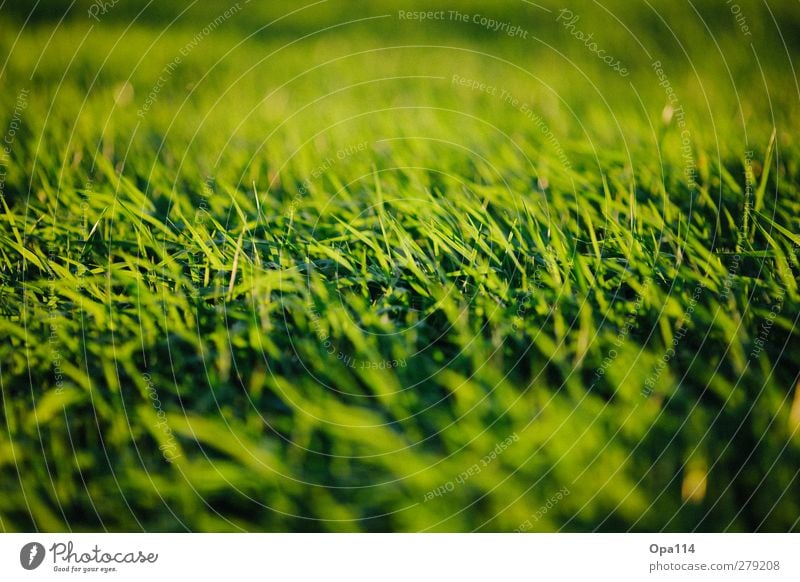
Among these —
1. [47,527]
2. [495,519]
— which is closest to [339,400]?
[495,519]

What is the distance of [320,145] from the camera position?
0.78 metres

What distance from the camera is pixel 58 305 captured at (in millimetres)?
691

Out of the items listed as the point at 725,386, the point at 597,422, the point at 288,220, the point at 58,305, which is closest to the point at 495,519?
the point at 597,422

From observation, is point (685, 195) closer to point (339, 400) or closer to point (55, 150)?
point (339, 400)

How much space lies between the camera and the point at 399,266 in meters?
0.71

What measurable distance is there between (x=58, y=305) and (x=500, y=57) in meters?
0.55

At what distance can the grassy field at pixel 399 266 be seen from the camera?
625 mm

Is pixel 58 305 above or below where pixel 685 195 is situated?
below

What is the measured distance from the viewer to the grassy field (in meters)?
0.63

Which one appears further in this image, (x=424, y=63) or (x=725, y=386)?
(x=424, y=63)

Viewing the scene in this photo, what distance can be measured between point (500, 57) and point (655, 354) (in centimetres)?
38
